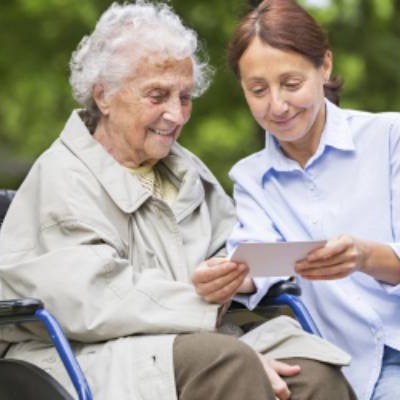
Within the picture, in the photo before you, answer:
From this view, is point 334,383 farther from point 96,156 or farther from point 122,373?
point 96,156

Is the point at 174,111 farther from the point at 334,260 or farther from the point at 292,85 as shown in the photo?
the point at 334,260

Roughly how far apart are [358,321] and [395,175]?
1.47 ft

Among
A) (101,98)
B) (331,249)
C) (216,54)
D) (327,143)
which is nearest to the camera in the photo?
(331,249)

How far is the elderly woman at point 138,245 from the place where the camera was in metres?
3.51

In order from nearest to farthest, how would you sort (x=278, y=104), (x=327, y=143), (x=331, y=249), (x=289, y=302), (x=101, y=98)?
(x=331, y=249) < (x=278, y=104) < (x=327, y=143) < (x=289, y=302) < (x=101, y=98)

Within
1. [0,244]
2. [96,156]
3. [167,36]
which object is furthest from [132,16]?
[0,244]

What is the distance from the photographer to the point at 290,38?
3.77 m

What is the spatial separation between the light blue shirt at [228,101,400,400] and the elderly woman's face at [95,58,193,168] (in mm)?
318

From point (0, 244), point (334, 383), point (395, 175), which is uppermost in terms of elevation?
point (395, 175)

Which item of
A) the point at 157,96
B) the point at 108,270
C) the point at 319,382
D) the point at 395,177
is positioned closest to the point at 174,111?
the point at 157,96

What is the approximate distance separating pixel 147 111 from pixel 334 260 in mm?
875

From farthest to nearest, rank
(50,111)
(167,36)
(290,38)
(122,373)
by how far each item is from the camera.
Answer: (50,111)
(167,36)
(290,38)
(122,373)

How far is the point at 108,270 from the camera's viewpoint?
3699 millimetres

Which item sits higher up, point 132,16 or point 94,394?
point 132,16
